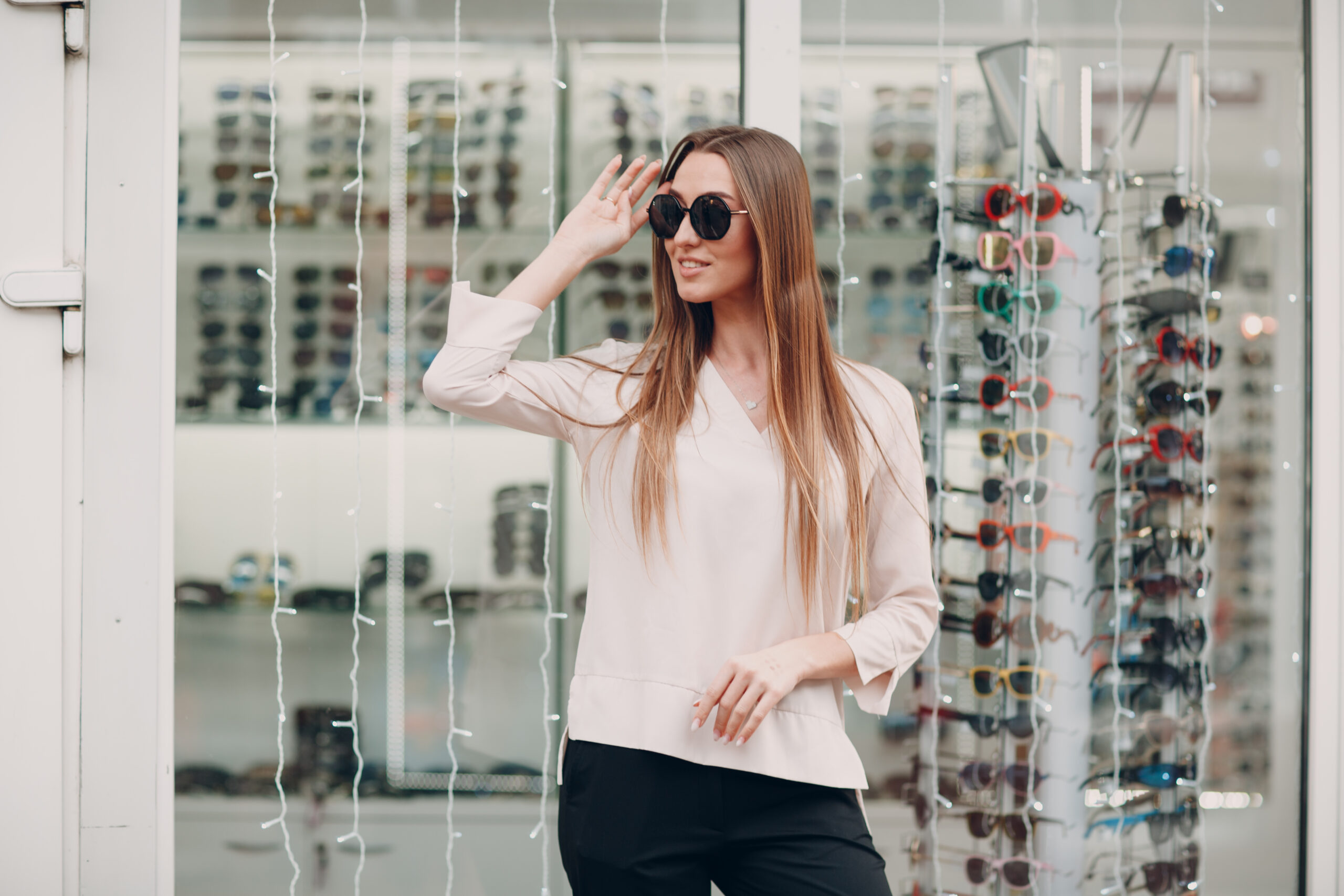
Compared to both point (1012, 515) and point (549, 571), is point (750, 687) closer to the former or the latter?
point (549, 571)

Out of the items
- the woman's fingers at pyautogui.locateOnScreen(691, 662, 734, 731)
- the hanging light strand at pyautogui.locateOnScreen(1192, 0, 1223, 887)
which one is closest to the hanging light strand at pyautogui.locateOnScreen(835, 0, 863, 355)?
the hanging light strand at pyautogui.locateOnScreen(1192, 0, 1223, 887)

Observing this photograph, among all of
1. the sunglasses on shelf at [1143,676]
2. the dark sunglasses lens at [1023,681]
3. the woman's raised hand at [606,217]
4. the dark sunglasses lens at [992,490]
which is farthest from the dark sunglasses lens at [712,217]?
the sunglasses on shelf at [1143,676]

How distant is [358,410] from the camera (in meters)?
2.16

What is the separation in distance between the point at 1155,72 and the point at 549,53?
132cm

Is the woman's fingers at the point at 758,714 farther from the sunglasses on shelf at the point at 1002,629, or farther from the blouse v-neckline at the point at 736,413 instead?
the sunglasses on shelf at the point at 1002,629

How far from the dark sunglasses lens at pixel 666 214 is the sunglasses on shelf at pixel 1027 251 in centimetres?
105

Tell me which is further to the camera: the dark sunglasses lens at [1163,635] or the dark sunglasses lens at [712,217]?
the dark sunglasses lens at [1163,635]

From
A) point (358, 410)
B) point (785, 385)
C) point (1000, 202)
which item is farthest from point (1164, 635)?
point (358, 410)

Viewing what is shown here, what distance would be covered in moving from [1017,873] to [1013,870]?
0.01 m

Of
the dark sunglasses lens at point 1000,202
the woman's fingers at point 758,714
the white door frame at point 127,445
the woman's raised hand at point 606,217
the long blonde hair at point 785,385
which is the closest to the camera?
the woman's fingers at point 758,714

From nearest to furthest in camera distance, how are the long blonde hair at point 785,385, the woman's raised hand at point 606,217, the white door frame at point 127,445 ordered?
the long blonde hair at point 785,385 → the woman's raised hand at point 606,217 → the white door frame at point 127,445

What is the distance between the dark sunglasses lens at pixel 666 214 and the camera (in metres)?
1.34

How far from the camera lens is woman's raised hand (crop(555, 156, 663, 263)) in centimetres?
143

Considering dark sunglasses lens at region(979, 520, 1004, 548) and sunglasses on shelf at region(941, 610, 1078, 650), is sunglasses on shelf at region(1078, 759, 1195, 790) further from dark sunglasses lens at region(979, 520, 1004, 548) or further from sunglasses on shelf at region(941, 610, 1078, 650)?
dark sunglasses lens at region(979, 520, 1004, 548)
